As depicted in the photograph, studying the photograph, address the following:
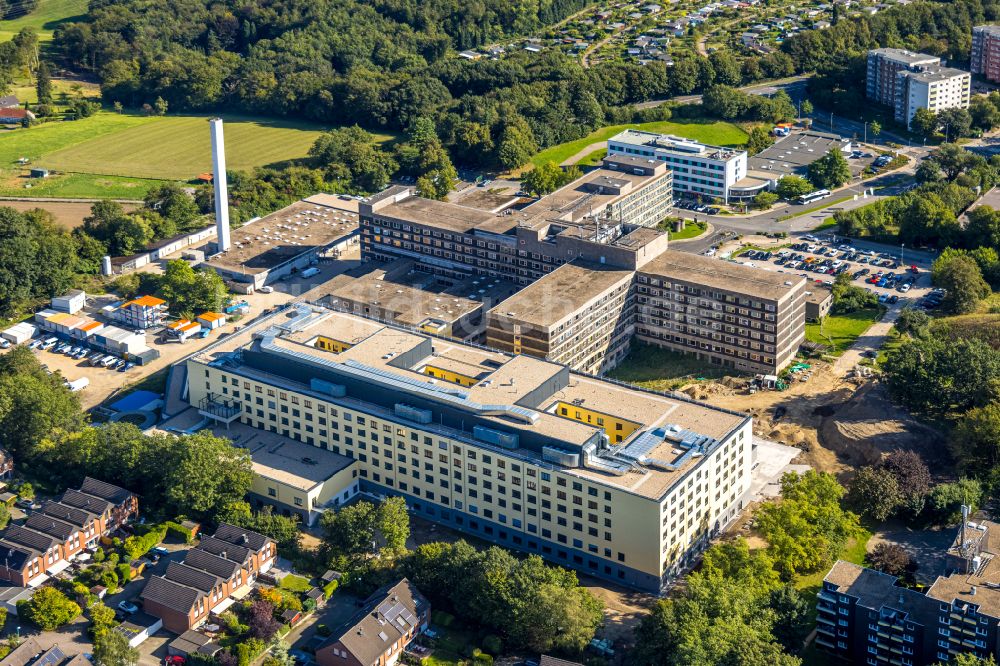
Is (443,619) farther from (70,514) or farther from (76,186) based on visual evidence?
(76,186)

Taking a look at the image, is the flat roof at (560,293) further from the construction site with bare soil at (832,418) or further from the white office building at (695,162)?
the white office building at (695,162)

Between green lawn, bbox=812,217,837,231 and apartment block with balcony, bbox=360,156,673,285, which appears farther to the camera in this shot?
green lawn, bbox=812,217,837,231

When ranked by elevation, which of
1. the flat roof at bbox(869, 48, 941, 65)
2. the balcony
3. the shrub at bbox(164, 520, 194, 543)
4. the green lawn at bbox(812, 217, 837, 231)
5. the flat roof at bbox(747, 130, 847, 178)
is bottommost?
the shrub at bbox(164, 520, 194, 543)

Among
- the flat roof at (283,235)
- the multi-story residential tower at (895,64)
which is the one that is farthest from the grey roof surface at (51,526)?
the multi-story residential tower at (895,64)

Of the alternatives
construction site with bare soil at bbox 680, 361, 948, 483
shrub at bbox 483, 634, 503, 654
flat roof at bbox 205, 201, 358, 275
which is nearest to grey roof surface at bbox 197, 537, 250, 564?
shrub at bbox 483, 634, 503, 654

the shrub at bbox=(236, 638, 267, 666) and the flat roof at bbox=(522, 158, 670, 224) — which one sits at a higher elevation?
the flat roof at bbox=(522, 158, 670, 224)

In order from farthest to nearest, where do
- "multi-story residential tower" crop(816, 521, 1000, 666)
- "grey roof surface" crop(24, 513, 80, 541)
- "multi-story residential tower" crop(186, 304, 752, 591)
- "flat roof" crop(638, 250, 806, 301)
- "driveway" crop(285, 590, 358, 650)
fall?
"flat roof" crop(638, 250, 806, 301), "grey roof surface" crop(24, 513, 80, 541), "multi-story residential tower" crop(186, 304, 752, 591), "driveway" crop(285, 590, 358, 650), "multi-story residential tower" crop(816, 521, 1000, 666)

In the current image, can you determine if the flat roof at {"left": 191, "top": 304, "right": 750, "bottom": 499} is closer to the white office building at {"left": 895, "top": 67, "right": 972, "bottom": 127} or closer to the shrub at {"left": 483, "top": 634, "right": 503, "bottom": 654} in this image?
the shrub at {"left": 483, "top": 634, "right": 503, "bottom": 654}

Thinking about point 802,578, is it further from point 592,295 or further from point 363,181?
point 363,181
